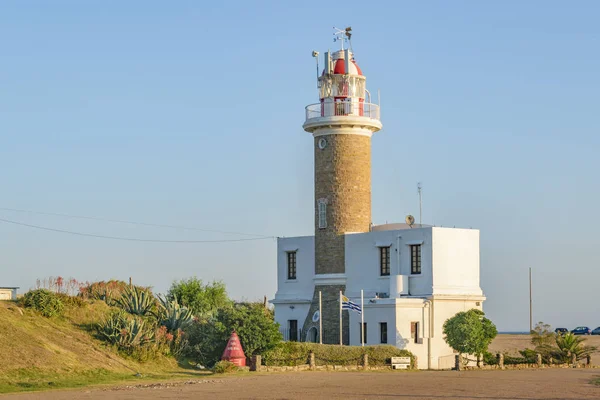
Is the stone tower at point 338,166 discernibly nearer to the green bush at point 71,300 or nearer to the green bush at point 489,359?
the green bush at point 489,359

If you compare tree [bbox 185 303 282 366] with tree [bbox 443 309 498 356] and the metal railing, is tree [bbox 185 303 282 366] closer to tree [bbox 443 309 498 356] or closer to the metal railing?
tree [bbox 443 309 498 356]

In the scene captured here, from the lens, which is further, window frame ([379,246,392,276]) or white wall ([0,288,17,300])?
window frame ([379,246,392,276])

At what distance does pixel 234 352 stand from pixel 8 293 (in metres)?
9.51

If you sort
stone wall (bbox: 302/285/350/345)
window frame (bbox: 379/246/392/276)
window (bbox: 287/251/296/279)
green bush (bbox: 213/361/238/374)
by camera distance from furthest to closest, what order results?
window (bbox: 287/251/296/279) < stone wall (bbox: 302/285/350/345) < window frame (bbox: 379/246/392/276) < green bush (bbox: 213/361/238/374)

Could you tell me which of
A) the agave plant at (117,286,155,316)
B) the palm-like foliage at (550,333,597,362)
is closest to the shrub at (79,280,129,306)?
the agave plant at (117,286,155,316)

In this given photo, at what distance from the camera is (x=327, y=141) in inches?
1752

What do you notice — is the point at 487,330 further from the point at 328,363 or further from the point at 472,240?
the point at 328,363

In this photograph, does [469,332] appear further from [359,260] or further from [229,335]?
[229,335]

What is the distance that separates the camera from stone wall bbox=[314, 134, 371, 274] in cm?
4416

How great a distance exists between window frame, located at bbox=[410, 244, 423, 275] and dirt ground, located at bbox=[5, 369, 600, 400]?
28.6ft

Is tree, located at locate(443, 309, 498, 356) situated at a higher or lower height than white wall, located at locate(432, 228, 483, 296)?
lower

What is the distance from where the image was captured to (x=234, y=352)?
1339 inches

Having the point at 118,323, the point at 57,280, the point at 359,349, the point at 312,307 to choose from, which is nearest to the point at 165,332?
the point at 118,323

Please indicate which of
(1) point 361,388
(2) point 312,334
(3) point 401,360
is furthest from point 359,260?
(1) point 361,388
